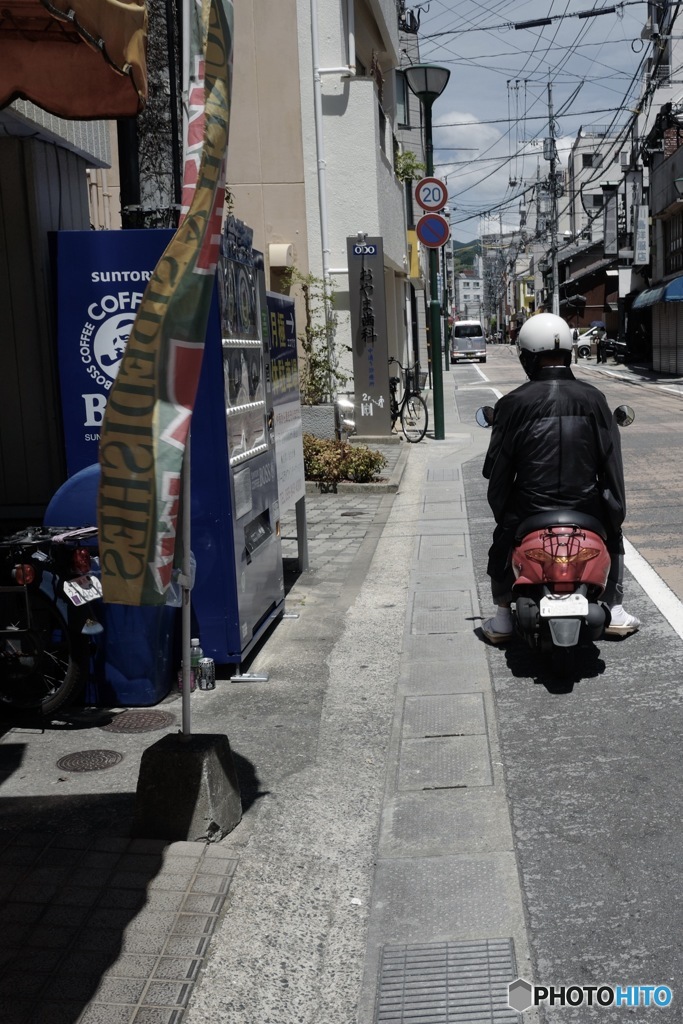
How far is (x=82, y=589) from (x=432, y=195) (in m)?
13.5

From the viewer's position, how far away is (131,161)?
6098mm

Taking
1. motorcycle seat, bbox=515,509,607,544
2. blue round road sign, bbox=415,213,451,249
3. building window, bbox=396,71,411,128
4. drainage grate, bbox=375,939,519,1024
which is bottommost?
drainage grate, bbox=375,939,519,1024

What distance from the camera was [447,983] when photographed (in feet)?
10.5

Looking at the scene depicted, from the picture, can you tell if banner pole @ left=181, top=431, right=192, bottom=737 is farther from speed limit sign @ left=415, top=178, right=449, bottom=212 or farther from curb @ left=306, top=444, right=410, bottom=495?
speed limit sign @ left=415, top=178, right=449, bottom=212

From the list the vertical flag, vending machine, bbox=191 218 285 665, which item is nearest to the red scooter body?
vending machine, bbox=191 218 285 665

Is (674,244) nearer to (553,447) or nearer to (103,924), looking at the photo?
(553,447)

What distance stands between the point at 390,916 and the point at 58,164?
522 cm

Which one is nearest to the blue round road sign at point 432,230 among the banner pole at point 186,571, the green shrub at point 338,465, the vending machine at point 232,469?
the green shrub at point 338,465

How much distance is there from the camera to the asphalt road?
128 inches

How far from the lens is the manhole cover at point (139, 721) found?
5.32 meters

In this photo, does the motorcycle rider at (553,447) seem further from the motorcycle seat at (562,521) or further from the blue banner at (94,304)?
the blue banner at (94,304)

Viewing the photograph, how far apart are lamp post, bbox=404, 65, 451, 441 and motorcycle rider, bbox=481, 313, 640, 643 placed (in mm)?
11580

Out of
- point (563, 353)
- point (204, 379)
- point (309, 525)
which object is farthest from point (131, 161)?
point (309, 525)

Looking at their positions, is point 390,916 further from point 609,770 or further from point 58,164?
point 58,164
